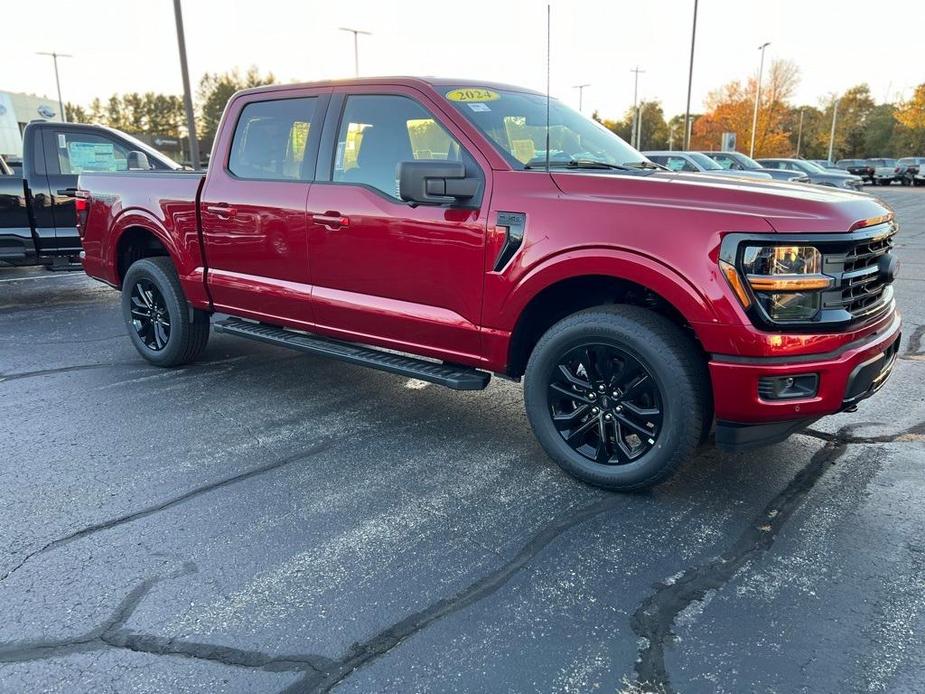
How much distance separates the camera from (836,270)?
2.93 meters

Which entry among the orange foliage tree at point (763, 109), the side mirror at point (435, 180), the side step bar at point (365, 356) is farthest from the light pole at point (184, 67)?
the orange foliage tree at point (763, 109)

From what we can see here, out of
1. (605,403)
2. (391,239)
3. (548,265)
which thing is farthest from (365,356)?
(605,403)

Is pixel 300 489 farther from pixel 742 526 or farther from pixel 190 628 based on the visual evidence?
pixel 742 526

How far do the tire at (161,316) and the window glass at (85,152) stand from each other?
11.2 feet

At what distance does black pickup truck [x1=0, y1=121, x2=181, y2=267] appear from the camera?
8078mm

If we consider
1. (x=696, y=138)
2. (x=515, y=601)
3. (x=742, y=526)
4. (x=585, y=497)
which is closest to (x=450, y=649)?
(x=515, y=601)

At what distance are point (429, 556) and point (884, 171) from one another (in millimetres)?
47341

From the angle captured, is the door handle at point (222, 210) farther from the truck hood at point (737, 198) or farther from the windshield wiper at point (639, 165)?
the windshield wiper at point (639, 165)

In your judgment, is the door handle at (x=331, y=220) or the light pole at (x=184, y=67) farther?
the light pole at (x=184, y=67)

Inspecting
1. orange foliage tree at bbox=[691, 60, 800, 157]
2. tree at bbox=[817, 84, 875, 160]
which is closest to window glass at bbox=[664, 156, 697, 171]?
A: orange foliage tree at bbox=[691, 60, 800, 157]

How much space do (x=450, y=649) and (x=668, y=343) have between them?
1617 mm

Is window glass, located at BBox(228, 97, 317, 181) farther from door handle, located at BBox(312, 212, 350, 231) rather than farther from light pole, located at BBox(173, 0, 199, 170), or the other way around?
light pole, located at BBox(173, 0, 199, 170)

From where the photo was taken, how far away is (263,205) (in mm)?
4535

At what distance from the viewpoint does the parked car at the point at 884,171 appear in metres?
41.1
